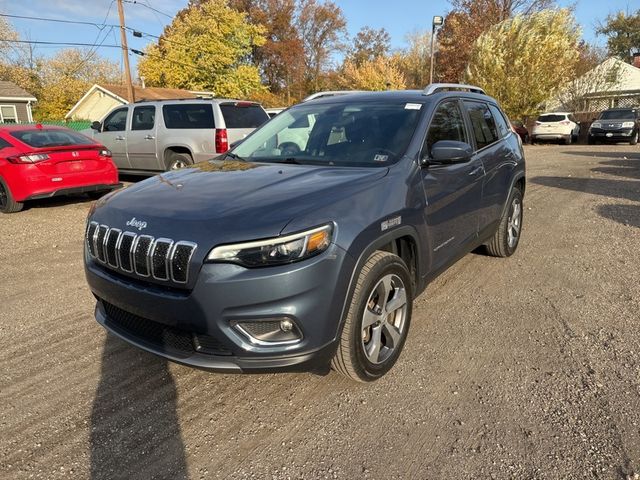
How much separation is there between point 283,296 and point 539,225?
5.97 meters

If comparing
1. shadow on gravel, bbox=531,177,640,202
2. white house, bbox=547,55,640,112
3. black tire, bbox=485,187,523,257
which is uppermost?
white house, bbox=547,55,640,112

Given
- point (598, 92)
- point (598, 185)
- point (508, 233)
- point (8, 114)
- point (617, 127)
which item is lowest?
point (598, 185)

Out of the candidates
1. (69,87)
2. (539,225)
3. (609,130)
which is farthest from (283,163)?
(69,87)

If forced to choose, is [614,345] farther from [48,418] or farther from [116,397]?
[48,418]

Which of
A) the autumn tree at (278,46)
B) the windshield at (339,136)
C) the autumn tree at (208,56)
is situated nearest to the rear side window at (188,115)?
the windshield at (339,136)

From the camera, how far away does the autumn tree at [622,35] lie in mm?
52406

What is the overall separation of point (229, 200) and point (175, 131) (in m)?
7.67

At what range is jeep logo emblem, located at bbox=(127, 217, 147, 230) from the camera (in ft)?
8.38

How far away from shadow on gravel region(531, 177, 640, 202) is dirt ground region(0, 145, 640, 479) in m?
5.87

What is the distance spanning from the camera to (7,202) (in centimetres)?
812

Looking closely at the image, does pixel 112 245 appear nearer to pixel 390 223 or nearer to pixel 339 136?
pixel 390 223

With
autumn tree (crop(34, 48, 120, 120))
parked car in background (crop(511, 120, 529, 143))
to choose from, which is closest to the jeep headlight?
parked car in background (crop(511, 120, 529, 143))

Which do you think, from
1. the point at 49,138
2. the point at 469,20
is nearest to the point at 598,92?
the point at 469,20

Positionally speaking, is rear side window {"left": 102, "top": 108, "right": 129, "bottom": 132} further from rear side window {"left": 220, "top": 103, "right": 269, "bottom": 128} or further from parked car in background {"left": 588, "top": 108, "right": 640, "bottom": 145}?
parked car in background {"left": 588, "top": 108, "right": 640, "bottom": 145}
